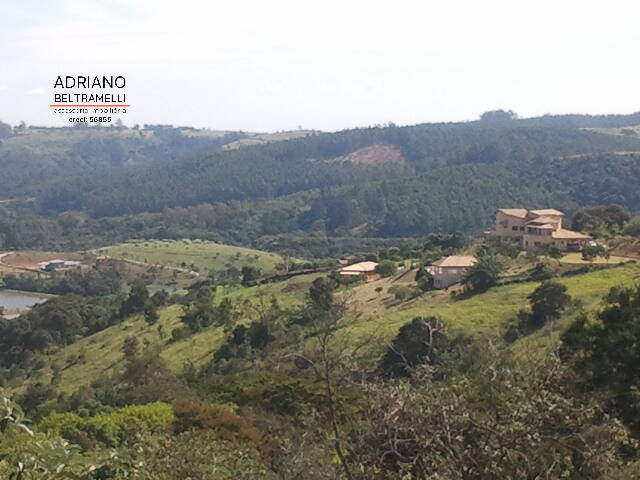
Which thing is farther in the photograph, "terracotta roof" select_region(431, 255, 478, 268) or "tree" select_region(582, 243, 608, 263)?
→ "terracotta roof" select_region(431, 255, 478, 268)

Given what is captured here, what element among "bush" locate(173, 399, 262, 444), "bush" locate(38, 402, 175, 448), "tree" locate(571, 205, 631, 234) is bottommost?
"bush" locate(38, 402, 175, 448)

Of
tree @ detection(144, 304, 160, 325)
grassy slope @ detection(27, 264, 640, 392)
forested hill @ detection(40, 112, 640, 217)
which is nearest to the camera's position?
grassy slope @ detection(27, 264, 640, 392)

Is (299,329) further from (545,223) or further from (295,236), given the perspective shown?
(295,236)

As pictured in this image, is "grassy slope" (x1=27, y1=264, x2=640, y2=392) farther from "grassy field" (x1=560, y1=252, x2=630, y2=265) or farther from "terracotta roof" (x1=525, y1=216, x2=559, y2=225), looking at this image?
"terracotta roof" (x1=525, y1=216, x2=559, y2=225)

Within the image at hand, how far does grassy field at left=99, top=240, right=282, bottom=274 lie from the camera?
9206 centimetres

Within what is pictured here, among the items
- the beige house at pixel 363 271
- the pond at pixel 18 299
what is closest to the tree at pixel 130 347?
the beige house at pixel 363 271

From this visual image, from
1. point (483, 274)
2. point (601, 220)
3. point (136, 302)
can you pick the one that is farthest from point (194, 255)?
point (483, 274)

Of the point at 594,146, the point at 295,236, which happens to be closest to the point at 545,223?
the point at 295,236

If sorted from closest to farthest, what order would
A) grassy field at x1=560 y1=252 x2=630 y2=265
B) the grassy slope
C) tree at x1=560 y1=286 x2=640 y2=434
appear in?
tree at x1=560 y1=286 x2=640 y2=434 → the grassy slope → grassy field at x1=560 y1=252 x2=630 y2=265

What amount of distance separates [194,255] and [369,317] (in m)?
63.9

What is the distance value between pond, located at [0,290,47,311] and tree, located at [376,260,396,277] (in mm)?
40288

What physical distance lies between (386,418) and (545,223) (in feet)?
127

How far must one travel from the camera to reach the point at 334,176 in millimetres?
157000

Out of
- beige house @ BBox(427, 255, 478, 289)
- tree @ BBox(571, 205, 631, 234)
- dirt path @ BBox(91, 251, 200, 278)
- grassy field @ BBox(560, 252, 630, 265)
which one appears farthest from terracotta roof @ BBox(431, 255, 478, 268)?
dirt path @ BBox(91, 251, 200, 278)
